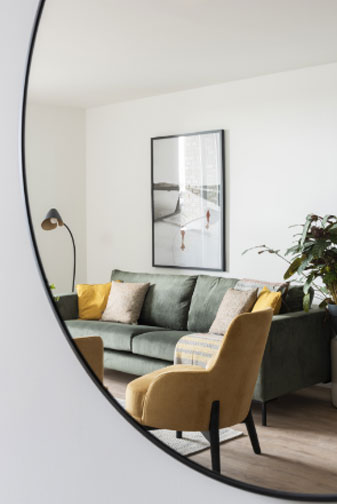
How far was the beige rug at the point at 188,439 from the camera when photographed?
118cm

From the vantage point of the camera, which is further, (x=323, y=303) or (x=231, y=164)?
(x=231, y=164)

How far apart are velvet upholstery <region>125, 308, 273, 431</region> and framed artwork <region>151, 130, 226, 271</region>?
149 millimetres

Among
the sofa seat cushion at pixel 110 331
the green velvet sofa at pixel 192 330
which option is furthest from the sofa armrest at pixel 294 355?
the sofa seat cushion at pixel 110 331

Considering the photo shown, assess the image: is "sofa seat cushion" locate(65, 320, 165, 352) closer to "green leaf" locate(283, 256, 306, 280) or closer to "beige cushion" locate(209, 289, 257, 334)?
"beige cushion" locate(209, 289, 257, 334)

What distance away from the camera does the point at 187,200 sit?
4.10 feet

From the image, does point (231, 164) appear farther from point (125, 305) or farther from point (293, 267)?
point (125, 305)

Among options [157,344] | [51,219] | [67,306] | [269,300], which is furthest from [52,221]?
[269,300]

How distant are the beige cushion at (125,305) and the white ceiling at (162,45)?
378 mm

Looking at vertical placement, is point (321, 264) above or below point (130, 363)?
above

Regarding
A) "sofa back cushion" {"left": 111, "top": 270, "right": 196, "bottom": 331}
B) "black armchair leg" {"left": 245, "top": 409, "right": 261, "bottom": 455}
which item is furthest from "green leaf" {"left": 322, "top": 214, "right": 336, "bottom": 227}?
"black armchair leg" {"left": 245, "top": 409, "right": 261, "bottom": 455}

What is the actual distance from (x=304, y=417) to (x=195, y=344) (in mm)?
233

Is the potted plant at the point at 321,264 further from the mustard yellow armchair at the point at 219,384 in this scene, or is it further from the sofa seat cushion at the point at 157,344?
the sofa seat cushion at the point at 157,344

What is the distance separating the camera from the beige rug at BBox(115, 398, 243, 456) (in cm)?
118

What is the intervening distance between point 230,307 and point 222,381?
0.14m
